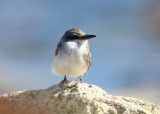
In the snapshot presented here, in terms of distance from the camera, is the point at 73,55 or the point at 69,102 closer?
the point at 69,102

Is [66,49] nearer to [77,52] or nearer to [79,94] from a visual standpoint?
[77,52]

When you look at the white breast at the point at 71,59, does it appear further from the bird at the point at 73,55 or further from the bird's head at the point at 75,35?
the bird's head at the point at 75,35

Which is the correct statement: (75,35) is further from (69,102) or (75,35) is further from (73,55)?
(69,102)

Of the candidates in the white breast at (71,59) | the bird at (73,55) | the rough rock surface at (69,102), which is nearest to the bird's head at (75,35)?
the bird at (73,55)

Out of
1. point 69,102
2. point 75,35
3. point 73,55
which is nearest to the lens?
point 69,102

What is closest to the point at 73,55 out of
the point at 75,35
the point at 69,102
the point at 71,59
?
the point at 71,59

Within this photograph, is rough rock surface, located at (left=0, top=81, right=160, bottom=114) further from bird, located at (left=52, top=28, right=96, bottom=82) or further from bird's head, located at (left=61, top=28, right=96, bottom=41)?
bird's head, located at (left=61, top=28, right=96, bottom=41)

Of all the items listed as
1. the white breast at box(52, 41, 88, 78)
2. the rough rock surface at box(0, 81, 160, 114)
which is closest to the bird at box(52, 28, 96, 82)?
the white breast at box(52, 41, 88, 78)
